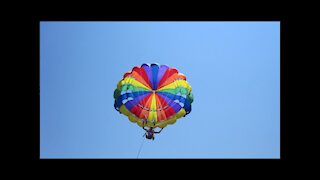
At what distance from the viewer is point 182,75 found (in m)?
9.59

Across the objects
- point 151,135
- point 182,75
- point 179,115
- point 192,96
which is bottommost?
point 151,135

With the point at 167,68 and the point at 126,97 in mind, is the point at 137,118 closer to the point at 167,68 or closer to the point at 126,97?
the point at 126,97

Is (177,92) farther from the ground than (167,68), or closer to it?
closer to it

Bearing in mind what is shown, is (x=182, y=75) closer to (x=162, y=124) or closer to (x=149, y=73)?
(x=149, y=73)

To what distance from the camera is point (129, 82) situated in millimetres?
9594

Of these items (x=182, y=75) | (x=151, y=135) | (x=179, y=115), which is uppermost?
(x=182, y=75)

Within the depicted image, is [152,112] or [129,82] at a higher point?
[129,82]

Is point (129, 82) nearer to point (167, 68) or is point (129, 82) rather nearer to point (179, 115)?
point (167, 68)

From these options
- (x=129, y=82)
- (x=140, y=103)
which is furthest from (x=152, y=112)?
(x=129, y=82)

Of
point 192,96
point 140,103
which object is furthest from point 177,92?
point 140,103

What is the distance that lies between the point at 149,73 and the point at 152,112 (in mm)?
1240

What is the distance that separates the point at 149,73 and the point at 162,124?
65.3 inches

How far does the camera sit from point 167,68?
9562 millimetres

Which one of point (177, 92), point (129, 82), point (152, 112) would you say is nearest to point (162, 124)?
point (152, 112)
